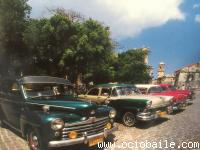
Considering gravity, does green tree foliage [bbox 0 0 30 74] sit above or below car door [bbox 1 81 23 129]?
above

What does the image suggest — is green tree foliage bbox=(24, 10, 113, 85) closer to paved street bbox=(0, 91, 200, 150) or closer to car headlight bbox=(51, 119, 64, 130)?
paved street bbox=(0, 91, 200, 150)

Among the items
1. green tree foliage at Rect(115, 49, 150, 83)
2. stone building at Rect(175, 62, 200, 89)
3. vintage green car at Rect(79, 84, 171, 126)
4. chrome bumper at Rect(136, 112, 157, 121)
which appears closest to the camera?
chrome bumper at Rect(136, 112, 157, 121)

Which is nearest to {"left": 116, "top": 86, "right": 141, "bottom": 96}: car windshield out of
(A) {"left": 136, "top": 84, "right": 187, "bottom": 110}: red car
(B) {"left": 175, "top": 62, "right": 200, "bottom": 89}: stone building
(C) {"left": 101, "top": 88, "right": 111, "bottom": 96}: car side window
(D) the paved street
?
(C) {"left": 101, "top": 88, "right": 111, "bottom": 96}: car side window

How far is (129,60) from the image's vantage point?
33.8 meters

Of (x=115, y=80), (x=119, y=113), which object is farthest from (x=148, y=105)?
(x=115, y=80)

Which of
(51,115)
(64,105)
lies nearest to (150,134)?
(64,105)

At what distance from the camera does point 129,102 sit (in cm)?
1016

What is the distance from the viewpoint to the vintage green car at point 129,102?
32.1 feet

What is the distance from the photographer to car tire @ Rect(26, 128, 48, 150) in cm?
603

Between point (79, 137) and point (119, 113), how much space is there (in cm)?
453

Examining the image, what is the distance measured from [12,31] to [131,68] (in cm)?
1826

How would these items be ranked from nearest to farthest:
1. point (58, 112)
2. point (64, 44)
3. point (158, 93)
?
point (58, 112), point (158, 93), point (64, 44)

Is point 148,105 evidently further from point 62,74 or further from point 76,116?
point 62,74

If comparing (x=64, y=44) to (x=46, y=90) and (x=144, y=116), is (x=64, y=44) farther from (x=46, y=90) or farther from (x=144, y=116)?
(x=46, y=90)
